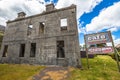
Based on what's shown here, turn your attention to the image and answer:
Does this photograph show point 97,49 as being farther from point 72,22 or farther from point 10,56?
point 10,56

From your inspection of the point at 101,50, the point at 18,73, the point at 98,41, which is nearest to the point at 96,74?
the point at 101,50

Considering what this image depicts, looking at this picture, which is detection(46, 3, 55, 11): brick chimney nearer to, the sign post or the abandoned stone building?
the abandoned stone building

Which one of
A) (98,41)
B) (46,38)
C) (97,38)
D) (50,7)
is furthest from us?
(50,7)

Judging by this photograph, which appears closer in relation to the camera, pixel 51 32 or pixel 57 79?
pixel 57 79

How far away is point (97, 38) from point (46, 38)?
6514mm

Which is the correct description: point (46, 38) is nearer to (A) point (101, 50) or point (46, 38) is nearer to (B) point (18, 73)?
(B) point (18, 73)

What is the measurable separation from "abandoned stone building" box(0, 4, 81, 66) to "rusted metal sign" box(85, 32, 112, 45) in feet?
4.72

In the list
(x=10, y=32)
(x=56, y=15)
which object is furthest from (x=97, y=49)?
(x=10, y=32)

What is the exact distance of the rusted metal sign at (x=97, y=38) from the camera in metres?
8.20

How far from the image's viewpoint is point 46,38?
11.7 metres

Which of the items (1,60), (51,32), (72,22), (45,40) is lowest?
(1,60)

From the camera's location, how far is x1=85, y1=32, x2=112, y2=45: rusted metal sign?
8.20 metres

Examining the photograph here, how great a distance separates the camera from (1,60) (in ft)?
→ 47.6

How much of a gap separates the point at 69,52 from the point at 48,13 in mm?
6742
